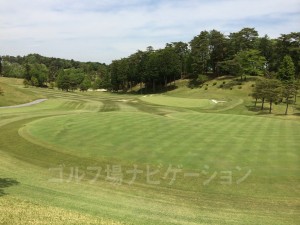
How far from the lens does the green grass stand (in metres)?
16.2

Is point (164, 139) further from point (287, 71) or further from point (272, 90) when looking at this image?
point (287, 71)

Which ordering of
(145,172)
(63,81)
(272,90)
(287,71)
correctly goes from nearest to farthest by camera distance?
1. (145,172)
2. (272,90)
3. (287,71)
4. (63,81)

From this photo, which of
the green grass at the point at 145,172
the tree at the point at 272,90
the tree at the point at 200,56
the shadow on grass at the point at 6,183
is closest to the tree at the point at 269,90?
the tree at the point at 272,90

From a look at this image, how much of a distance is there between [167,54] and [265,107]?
61.4 m

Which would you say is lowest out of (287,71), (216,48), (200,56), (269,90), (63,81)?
(63,81)

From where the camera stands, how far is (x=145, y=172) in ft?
81.9

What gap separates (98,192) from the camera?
66.3ft

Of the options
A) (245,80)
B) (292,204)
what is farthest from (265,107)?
(292,204)

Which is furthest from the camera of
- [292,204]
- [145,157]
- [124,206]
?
[145,157]

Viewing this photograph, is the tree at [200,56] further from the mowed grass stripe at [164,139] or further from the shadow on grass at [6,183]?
the shadow on grass at [6,183]

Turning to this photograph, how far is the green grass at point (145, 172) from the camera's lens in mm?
16156

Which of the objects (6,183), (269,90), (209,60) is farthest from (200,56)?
(6,183)

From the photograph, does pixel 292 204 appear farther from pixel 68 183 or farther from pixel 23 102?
pixel 23 102

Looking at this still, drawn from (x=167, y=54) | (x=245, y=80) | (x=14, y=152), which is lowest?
(x=14, y=152)
